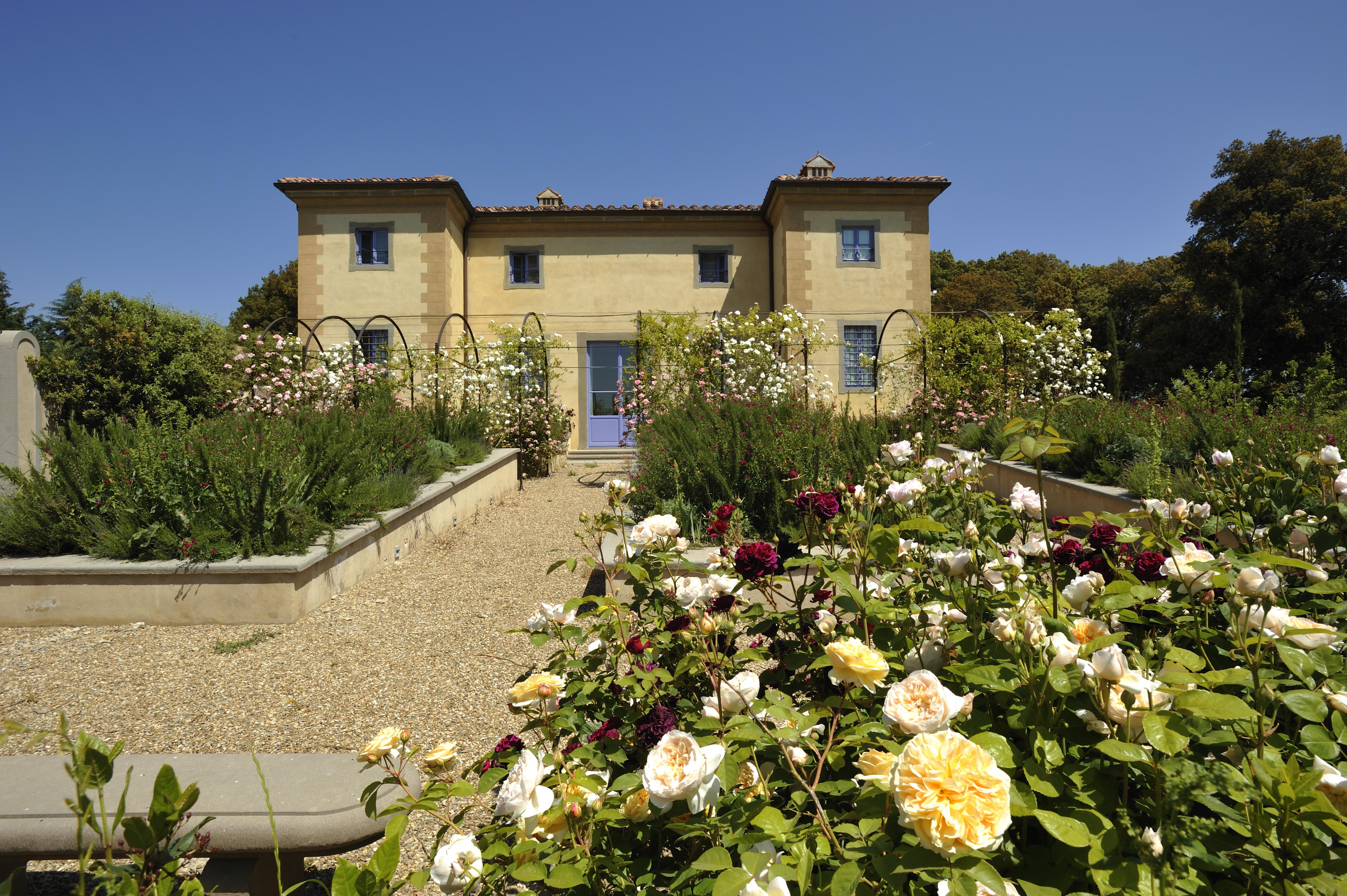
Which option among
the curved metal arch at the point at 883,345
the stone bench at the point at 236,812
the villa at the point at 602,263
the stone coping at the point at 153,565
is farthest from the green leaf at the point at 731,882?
the villa at the point at 602,263

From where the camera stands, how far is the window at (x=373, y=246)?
14047 millimetres

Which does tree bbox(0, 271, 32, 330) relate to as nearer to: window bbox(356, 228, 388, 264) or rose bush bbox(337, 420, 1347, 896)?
window bbox(356, 228, 388, 264)

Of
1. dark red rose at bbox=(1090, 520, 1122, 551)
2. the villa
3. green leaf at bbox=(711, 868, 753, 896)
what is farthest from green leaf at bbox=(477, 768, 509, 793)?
the villa

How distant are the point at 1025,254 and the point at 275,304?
30.0m

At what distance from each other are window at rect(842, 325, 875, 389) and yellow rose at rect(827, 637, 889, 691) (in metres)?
13.7

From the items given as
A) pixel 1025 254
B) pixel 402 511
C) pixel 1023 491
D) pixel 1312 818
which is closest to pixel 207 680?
pixel 402 511

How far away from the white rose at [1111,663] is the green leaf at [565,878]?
2.11ft

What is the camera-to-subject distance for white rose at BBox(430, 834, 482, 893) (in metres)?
0.88

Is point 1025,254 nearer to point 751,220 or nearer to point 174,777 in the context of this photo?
point 751,220

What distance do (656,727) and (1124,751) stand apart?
2.09 ft

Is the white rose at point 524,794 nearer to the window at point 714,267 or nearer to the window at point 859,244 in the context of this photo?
the window at point 859,244

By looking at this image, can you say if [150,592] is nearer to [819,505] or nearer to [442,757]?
[442,757]

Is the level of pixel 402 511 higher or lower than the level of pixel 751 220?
lower

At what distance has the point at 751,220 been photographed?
15.1 metres
